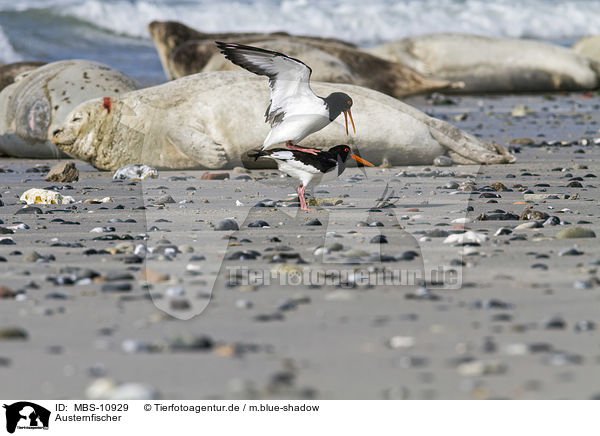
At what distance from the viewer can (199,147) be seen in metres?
6.88

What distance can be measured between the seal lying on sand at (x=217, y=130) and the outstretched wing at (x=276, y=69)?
1.75 metres

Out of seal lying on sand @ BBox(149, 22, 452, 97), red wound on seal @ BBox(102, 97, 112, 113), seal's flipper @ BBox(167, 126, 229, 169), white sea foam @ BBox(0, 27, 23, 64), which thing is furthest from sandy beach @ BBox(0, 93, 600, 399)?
white sea foam @ BBox(0, 27, 23, 64)

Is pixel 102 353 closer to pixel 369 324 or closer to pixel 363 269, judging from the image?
pixel 369 324

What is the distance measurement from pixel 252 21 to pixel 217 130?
69.4ft

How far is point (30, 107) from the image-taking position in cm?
800

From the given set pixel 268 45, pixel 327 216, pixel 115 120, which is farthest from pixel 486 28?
pixel 327 216

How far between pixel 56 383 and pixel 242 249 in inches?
70.9

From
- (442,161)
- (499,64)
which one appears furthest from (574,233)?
(499,64)

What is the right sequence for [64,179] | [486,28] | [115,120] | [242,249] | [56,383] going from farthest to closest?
[486,28]
[115,120]
[64,179]
[242,249]
[56,383]

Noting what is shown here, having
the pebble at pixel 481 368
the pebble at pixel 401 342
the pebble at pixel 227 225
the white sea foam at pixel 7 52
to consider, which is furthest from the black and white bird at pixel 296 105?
the white sea foam at pixel 7 52

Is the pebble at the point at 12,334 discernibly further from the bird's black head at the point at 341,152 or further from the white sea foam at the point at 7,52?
the white sea foam at the point at 7,52

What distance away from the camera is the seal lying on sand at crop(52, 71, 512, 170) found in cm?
690

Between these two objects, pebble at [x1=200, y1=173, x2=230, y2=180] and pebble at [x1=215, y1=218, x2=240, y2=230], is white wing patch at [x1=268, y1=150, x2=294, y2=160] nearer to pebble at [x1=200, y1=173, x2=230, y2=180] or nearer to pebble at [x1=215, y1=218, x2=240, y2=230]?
pebble at [x1=215, y1=218, x2=240, y2=230]
